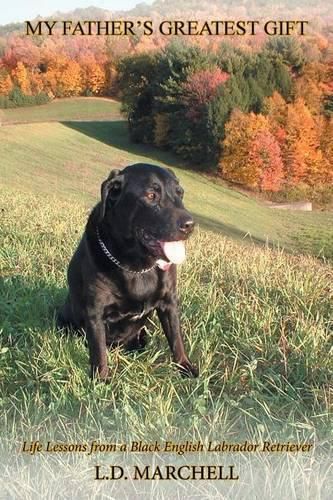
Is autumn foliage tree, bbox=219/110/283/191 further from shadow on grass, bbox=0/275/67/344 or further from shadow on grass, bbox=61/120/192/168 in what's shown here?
shadow on grass, bbox=0/275/67/344

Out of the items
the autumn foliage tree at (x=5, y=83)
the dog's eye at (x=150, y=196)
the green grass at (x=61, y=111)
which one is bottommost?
the green grass at (x=61, y=111)

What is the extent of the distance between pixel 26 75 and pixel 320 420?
33.5 m

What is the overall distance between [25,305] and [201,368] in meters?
1.48

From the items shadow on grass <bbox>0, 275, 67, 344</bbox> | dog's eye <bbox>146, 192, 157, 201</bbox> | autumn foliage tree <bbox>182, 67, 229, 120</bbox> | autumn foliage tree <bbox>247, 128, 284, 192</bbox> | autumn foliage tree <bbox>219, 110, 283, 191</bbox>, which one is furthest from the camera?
autumn foliage tree <bbox>182, 67, 229, 120</bbox>

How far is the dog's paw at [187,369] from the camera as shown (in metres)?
3.12

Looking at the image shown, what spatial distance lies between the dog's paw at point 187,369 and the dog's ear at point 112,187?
965mm

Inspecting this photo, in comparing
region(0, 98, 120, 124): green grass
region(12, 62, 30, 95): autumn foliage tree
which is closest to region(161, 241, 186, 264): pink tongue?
region(12, 62, 30, 95): autumn foliage tree

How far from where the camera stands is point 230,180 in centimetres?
4309

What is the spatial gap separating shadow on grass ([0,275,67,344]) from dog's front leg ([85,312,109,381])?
0.56 meters

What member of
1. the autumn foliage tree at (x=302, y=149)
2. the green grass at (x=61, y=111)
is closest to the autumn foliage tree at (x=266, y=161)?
the autumn foliage tree at (x=302, y=149)

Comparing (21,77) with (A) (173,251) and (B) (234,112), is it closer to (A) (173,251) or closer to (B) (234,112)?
(B) (234,112)

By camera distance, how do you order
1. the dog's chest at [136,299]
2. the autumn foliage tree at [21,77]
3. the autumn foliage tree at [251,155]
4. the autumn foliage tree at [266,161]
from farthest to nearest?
the autumn foliage tree at [251,155] < the autumn foliage tree at [266,161] < the autumn foliage tree at [21,77] < the dog's chest at [136,299]

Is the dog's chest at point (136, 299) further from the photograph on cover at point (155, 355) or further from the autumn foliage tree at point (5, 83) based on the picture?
the autumn foliage tree at point (5, 83)

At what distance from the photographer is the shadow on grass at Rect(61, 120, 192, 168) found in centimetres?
4528
